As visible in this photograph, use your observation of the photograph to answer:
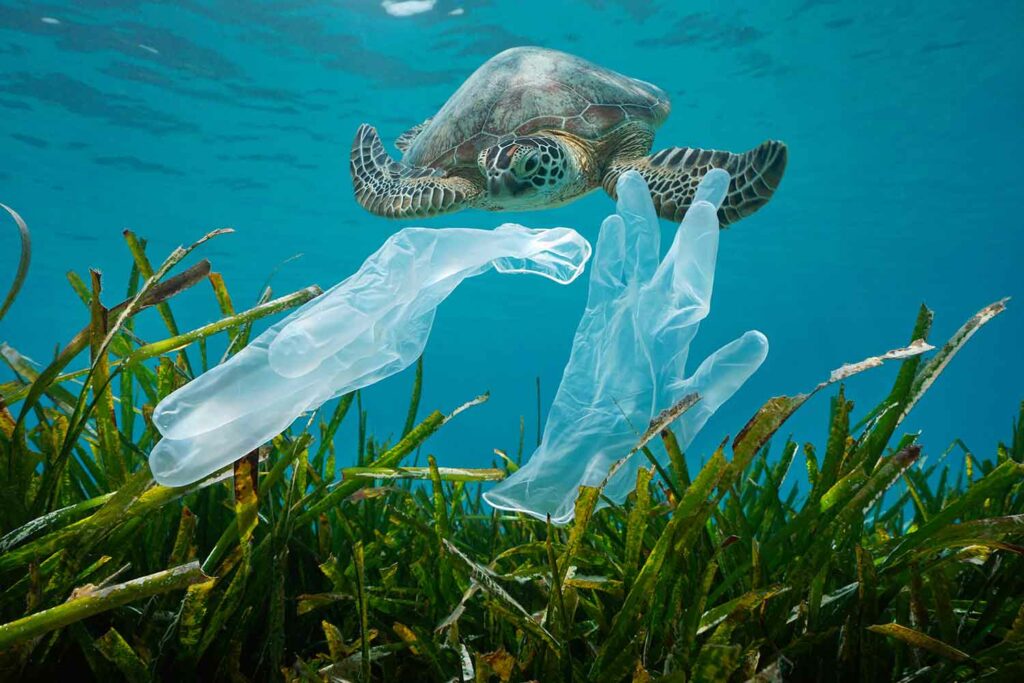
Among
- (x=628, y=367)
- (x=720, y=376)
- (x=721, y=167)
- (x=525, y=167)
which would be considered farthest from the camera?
(x=721, y=167)

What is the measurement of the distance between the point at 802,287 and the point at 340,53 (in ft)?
102

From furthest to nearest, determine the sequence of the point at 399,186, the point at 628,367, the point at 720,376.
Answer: the point at 399,186, the point at 628,367, the point at 720,376

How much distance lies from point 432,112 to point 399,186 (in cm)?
1295

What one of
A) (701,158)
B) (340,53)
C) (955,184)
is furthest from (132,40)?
(955,184)

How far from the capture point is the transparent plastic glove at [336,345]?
1.02m

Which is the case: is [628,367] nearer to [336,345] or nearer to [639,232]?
[639,232]

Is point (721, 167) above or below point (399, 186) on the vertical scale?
above

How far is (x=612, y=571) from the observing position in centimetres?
126

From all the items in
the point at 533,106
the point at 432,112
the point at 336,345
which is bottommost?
the point at 336,345

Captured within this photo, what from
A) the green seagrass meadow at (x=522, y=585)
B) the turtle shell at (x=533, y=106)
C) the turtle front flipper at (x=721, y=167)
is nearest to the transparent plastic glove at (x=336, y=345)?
the green seagrass meadow at (x=522, y=585)

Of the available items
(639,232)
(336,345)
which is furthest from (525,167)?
(336,345)

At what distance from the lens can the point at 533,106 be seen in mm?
5246

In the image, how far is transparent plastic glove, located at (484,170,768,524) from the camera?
133cm

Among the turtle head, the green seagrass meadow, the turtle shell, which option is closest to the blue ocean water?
the turtle shell
